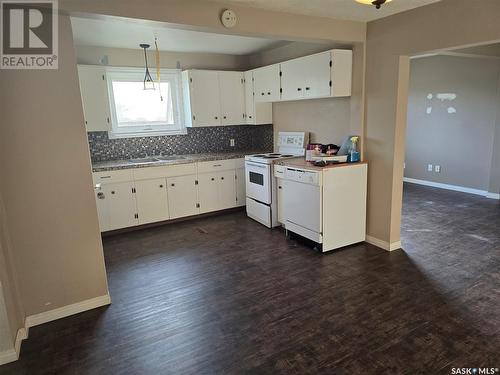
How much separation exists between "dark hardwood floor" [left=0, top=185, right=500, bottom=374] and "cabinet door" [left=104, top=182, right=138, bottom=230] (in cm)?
42

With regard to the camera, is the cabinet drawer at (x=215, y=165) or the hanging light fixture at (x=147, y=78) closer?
the hanging light fixture at (x=147, y=78)

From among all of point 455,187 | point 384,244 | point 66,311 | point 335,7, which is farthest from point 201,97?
point 455,187

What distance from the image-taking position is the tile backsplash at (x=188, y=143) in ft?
15.3

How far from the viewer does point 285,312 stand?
2541mm

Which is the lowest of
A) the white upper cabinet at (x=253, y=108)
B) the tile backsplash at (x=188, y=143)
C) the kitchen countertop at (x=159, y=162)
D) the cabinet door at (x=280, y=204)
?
the cabinet door at (x=280, y=204)

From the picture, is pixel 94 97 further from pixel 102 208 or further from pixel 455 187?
pixel 455 187

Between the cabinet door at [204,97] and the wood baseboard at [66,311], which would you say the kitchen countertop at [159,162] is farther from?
the wood baseboard at [66,311]

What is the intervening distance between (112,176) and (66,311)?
6.43ft

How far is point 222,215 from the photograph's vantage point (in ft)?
16.9

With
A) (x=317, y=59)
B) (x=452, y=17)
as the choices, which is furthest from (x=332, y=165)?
(x=452, y=17)

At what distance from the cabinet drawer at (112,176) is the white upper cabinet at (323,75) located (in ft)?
7.82

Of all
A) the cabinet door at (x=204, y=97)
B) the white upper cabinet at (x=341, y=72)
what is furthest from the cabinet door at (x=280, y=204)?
the cabinet door at (x=204, y=97)

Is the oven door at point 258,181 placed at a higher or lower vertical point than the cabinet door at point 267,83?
lower

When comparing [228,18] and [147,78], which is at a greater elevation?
[228,18]
